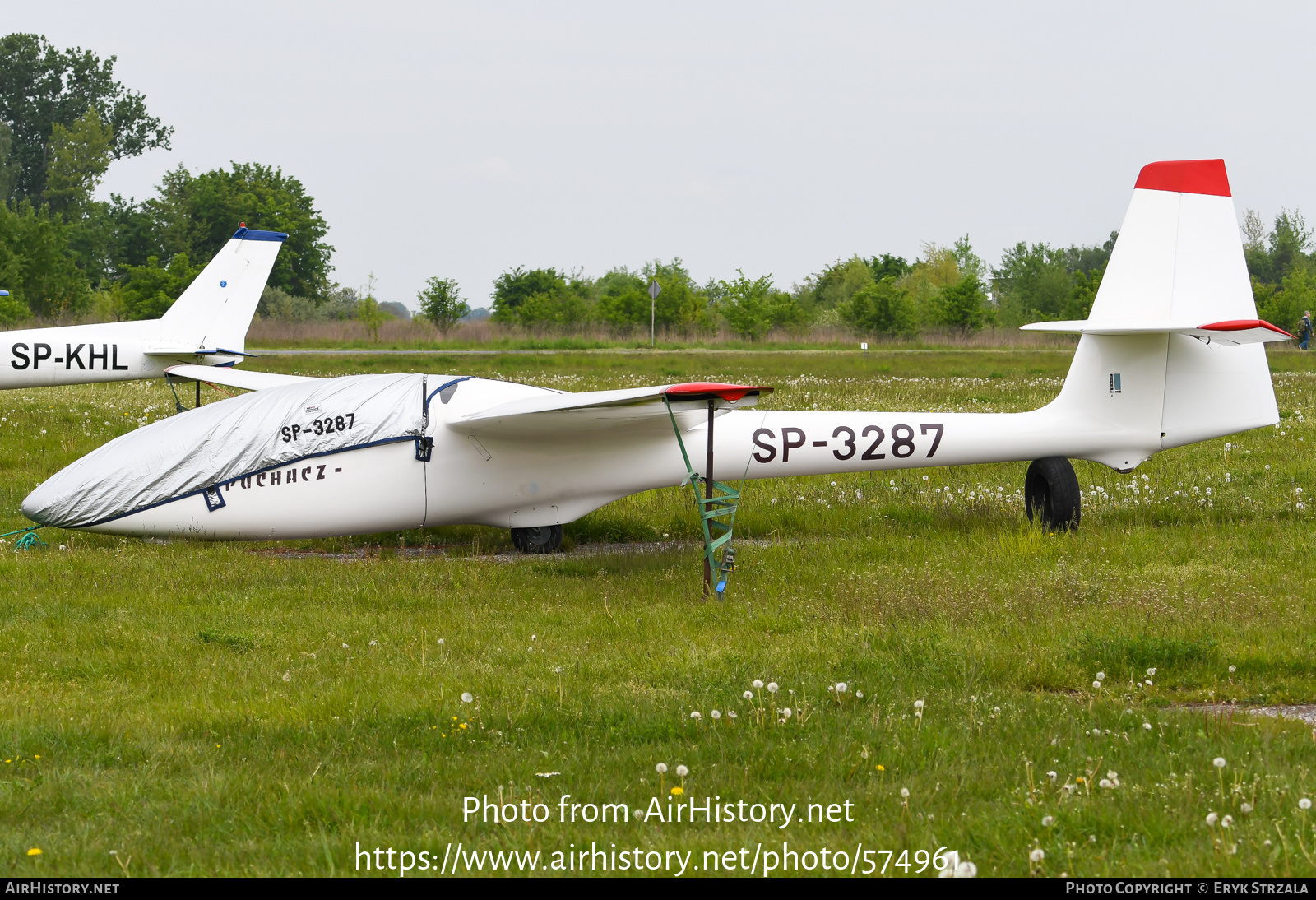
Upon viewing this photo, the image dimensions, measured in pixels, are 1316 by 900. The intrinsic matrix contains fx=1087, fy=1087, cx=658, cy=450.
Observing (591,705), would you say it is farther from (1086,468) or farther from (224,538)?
(1086,468)

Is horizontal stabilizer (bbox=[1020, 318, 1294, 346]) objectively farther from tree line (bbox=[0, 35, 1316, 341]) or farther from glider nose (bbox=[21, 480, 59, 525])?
tree line (bbox=[0, 35, 1316, 341])

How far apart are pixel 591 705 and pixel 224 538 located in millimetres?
5650

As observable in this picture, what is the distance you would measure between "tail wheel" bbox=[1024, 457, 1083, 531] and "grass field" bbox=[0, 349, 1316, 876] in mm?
346

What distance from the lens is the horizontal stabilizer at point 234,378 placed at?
13465mm

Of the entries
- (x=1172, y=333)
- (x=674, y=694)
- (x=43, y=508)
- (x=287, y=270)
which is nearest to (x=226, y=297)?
(x=43, y=508)

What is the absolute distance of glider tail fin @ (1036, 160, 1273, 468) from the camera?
1084 centimetres

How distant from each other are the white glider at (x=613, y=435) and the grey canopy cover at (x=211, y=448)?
0.02 meters

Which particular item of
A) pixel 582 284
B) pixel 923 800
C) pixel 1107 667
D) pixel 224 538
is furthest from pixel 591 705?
pixel 582 284

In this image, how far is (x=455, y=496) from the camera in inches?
400

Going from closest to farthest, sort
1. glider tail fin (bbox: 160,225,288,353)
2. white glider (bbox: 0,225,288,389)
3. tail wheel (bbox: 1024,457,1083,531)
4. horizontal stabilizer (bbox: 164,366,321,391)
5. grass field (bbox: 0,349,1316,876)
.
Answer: grass field (bbox: 0,349,1316,876) < tail wheel (bbox: 1024,457,1083,531) < horizontal stabilizer (bbox: 164,366,321,391) < white glider (bbox: 0,225,288,389) < glider tail fin (bbox: 160,225,288,353)

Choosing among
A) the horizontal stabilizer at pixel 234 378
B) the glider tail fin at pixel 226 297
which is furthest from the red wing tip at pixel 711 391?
the glider tail fin at pixel 226 297

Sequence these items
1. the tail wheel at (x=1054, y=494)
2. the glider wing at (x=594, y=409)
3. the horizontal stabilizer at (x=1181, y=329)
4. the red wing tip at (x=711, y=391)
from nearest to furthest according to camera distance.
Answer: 1. the red wing tip at (x=711, y=391)
2. the glider wing at (x=594, y=409)
3. the horizontal stabilizer at (x=1181, y=329)
4. the tail wheel at (x=1054, y=494)

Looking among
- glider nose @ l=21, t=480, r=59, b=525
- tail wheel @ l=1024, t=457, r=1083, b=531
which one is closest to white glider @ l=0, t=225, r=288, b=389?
glider nose @ l=21, t=480, r=59, b=525

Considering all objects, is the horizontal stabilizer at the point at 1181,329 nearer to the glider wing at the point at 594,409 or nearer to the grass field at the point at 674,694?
the grass field at the point at 674,694
